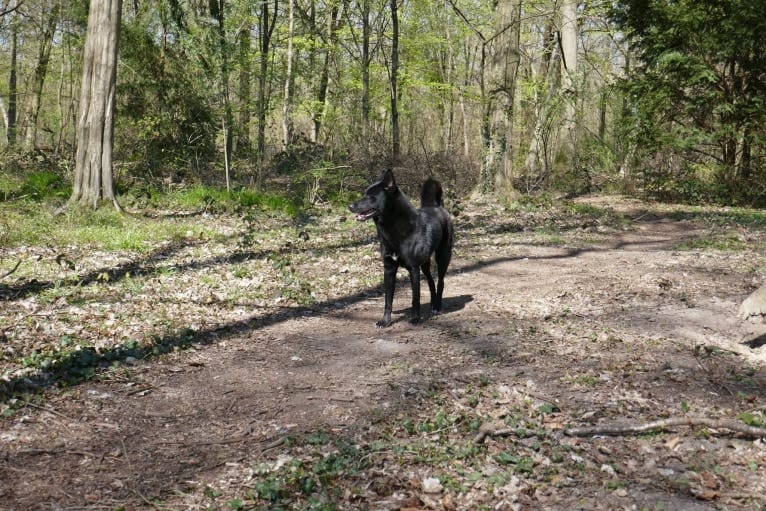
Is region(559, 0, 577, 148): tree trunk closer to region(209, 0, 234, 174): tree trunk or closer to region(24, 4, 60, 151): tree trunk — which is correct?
region(209, 0, 234, 174): tree trunk

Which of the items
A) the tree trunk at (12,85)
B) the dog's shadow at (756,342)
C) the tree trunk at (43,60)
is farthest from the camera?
the tree trunk at (12,85)

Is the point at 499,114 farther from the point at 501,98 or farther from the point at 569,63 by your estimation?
the point at 569,63

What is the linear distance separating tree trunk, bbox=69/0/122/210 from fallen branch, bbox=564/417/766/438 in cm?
1104

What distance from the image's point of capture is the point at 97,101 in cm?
1212

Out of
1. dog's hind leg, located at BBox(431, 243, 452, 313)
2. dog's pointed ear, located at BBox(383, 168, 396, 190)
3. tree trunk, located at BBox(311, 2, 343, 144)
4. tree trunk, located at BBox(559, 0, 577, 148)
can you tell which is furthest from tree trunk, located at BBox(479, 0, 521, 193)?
dog's pointed ear, located at BBox(383, 168, 396, 190)

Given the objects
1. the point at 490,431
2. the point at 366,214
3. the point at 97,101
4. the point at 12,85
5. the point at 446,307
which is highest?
the point at 12,85

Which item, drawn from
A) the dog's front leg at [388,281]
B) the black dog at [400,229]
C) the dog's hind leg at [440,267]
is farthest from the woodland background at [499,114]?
the dog's front leg at [388,281]

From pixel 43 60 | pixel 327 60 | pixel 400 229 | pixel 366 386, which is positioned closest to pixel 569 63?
pixel 327 60

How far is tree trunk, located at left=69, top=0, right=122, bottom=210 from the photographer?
1208cm

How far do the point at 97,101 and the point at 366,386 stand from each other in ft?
32.3

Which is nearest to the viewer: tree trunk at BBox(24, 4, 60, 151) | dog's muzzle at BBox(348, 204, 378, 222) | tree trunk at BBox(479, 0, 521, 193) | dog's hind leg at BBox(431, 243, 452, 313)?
dog's muzzle at BBox(348, 204, 378, 222)

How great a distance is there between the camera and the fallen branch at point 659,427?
3953 mm

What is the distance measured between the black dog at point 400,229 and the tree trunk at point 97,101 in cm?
A: 806

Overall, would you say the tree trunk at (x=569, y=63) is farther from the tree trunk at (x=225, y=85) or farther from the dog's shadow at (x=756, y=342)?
the dog's shadow at (x=756, y=342)
